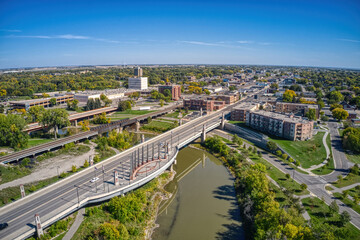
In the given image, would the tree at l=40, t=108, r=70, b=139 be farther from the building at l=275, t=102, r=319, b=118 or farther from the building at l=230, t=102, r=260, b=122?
the building at l=275, t=102, r=319, b=118

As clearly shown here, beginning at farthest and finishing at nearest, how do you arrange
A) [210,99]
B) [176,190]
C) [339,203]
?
[210,99] → [176,190] → [339,203]

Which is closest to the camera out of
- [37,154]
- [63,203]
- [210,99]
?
[63,203]

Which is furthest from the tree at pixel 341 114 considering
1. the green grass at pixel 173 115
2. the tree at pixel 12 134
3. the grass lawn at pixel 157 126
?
the tree at pixel 12 134

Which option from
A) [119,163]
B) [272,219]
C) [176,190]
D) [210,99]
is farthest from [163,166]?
[210,99]

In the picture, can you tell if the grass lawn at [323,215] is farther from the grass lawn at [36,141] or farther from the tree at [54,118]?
the tree at [54,118]

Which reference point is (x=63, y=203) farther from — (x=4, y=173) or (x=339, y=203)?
(x=339, y=203)

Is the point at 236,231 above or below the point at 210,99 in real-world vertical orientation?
below
